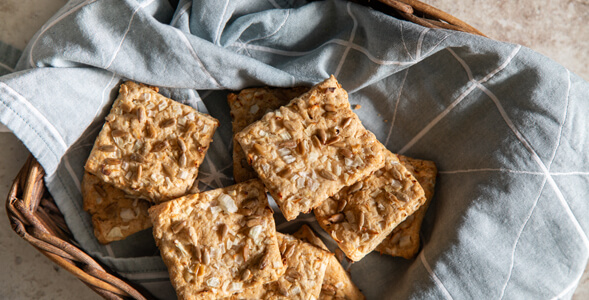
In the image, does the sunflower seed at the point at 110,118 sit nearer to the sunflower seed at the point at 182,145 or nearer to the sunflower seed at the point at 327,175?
the sunflower seed at the point at 182,145

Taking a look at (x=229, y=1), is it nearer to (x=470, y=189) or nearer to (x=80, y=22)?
(x=80, y=22)

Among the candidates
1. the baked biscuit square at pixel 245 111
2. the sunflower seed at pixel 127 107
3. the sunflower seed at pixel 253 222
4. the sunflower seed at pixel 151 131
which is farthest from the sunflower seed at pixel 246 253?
the sunflower seed at pixel 127 107

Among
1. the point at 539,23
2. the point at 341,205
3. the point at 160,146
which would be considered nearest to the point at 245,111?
the point at 160,146

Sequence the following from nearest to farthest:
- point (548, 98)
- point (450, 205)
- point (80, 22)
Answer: point (80, 22), point (548, 98), point (450, 205)

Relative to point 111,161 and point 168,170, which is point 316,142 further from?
point 111,161

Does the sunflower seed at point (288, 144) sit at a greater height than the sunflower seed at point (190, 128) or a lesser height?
greater

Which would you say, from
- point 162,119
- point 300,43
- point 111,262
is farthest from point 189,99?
point 111,262
